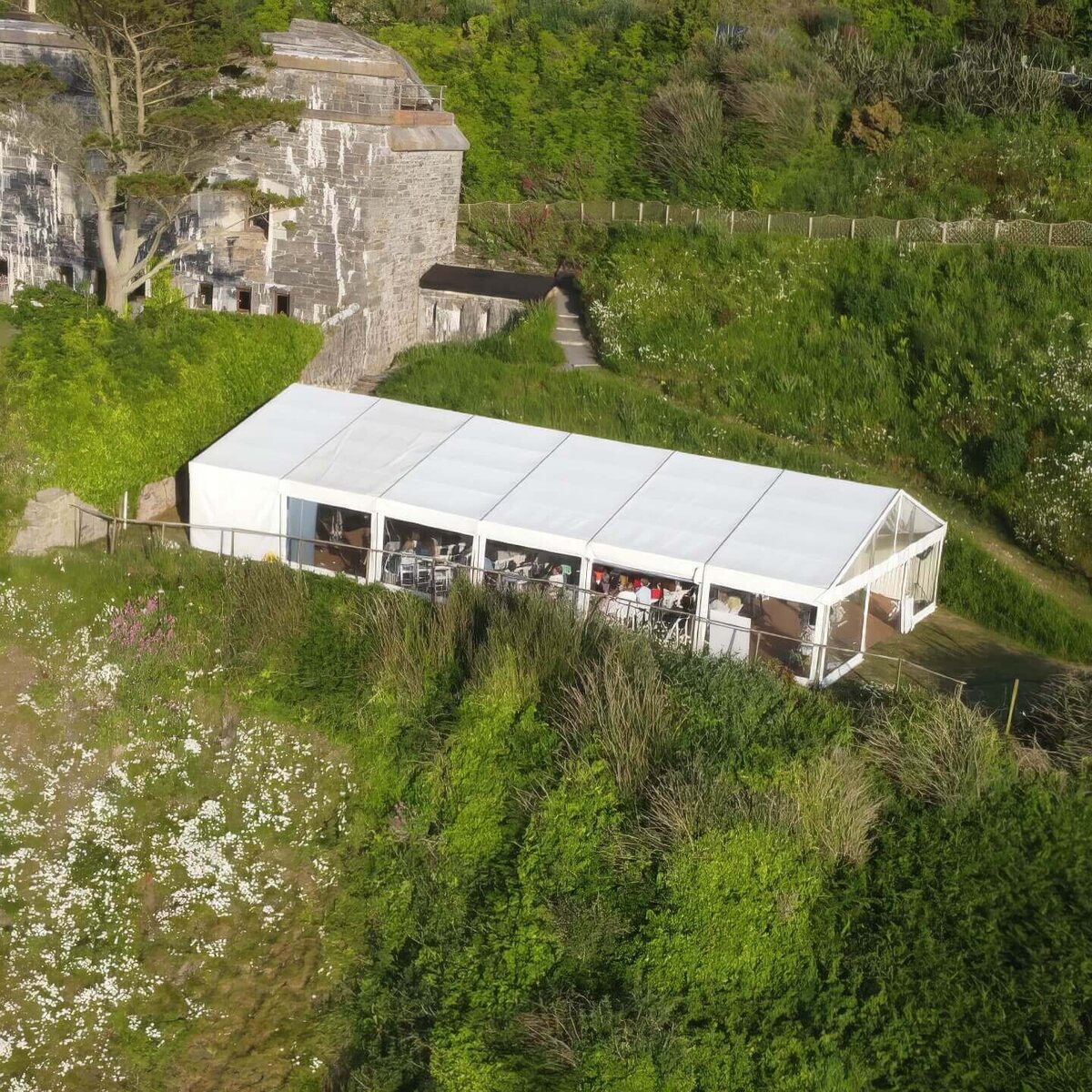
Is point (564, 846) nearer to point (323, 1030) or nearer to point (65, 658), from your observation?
point (323, 1030)

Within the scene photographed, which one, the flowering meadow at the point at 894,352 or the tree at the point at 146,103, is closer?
the tree at the point at 146,103

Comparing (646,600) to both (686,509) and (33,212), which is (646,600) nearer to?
(686,509)

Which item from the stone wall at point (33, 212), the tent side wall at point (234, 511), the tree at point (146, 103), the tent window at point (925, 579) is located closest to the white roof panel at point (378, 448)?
the tent side wall at point (234, 511)

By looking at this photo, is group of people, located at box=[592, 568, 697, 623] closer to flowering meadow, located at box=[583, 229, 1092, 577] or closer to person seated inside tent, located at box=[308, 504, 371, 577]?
person seated inside tent, located at box=[308, 504, 371, 577]

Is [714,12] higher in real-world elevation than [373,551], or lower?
higher

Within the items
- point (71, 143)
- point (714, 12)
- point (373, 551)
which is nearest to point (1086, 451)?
point (373, 551)

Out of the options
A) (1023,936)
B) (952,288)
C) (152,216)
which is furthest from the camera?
(152,216)

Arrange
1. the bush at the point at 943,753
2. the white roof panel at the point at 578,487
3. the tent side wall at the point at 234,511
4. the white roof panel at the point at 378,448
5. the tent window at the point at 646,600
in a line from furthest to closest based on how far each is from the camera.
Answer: the tent side wall at the point at 234,511
the white roof panel at the point at 378,448
the white roof panel at the point at 578,487
the tent window at the point at 646,600
the bush at the point at 943,753

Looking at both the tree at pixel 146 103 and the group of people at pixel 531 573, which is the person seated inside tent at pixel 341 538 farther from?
the tree at pixel 146 103
